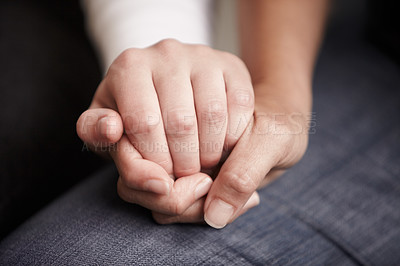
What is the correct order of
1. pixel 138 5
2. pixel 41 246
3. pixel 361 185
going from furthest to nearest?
1. pixel 138 5
2. pixel 361 185
3. pixel 41 246

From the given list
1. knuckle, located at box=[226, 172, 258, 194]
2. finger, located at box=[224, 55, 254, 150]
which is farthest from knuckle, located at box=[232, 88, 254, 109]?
knuckle, located at box=[226, 172, 258, 194]

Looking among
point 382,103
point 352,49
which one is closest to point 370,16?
point 352,49

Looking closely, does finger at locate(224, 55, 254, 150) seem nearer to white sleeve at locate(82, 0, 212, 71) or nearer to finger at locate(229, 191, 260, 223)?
finger at locate(229, 191, 260, 223)

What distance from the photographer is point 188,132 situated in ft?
1.47

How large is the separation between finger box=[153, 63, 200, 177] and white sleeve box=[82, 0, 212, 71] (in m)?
0.24

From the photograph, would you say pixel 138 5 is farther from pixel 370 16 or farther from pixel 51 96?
pixel 370 16

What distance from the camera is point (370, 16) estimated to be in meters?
0.85

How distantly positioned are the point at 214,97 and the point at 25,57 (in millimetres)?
508

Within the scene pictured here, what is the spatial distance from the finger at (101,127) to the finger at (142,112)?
0.01 m

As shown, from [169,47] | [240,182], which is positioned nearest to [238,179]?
[240,182]

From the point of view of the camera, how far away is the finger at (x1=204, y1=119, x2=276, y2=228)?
1.45 feet

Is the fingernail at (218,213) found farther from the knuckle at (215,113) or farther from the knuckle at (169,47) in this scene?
the knuckle at (169,47)

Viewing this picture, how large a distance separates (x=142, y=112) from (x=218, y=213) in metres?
0.17

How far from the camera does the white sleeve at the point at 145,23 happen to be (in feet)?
2.24
